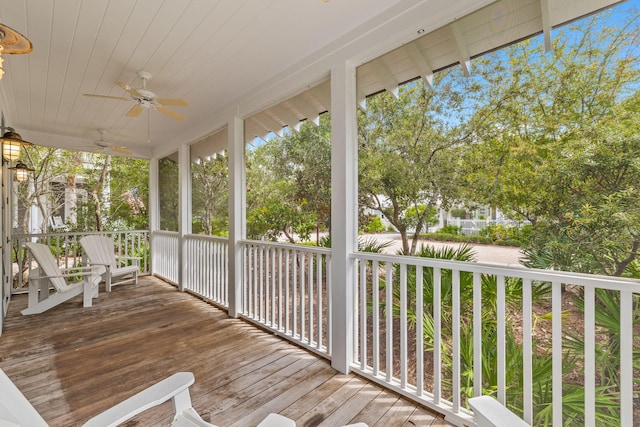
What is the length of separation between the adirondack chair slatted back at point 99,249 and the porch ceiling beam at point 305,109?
3.88m

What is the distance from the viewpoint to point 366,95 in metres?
2.27

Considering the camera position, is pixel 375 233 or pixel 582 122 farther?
pixel 375 233

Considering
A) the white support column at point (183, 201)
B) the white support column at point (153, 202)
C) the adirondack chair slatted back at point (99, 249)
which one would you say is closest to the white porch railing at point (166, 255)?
the white support column at point (153, 202)

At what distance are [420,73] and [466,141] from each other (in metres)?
0.59

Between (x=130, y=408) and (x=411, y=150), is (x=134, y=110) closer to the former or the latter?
(x=411, y=150)

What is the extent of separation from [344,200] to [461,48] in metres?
1.24

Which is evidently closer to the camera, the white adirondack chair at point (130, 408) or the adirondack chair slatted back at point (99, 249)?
the white adirondack chair at point (130, 408)

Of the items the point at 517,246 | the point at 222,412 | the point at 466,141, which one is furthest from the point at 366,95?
the point at 222,412

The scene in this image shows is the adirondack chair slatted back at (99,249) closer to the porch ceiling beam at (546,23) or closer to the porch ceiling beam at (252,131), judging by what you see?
the porch ceiling beam at (252,131)

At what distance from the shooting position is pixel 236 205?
3477 millimetres

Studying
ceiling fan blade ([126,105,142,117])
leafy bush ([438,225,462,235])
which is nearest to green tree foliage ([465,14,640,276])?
leafy bush ([438,225,462,235])

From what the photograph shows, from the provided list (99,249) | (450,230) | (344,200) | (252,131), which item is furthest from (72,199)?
(450,230)

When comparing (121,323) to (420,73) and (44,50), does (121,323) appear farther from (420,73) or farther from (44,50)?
(420,73)

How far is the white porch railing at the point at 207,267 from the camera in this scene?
3.92 m
